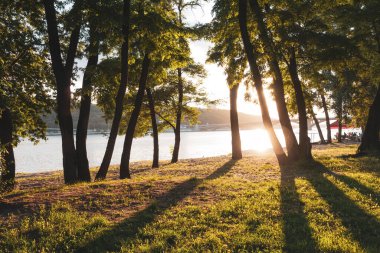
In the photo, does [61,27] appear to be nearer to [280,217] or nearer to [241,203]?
[241,203]

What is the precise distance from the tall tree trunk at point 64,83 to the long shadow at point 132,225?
6.59 meters

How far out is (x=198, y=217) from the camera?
856 cm

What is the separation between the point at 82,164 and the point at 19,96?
4243mm

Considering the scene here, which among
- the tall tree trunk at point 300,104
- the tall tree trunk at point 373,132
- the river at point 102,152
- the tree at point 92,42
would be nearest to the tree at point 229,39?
the tall tree trunk at point 300,104

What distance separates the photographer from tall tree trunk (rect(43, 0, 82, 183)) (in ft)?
49.0

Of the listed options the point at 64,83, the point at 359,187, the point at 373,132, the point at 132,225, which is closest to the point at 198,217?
the point at 132,225

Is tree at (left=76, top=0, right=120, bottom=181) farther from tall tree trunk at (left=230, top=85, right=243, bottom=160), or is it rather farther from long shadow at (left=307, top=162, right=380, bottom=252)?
tall tree trunk at (left=230, top=85, right=243, bottom=160)

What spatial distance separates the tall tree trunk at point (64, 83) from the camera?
14945 millimetres

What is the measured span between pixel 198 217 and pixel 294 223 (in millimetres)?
2158

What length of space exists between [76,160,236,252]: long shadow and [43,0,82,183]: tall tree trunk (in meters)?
6.59

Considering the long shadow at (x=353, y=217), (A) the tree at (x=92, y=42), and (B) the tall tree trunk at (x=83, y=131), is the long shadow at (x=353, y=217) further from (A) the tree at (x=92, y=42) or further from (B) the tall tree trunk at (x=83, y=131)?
(B) the tall tree trunk at (x=83, y=131)

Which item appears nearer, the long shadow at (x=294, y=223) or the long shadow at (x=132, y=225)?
the long shadow at (x=294, y=223)

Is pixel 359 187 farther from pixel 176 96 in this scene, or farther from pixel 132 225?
pixel 176 96

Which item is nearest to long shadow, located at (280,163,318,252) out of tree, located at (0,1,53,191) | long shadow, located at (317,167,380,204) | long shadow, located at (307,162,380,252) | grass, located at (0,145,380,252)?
grass, located at (0,145,380,252)
